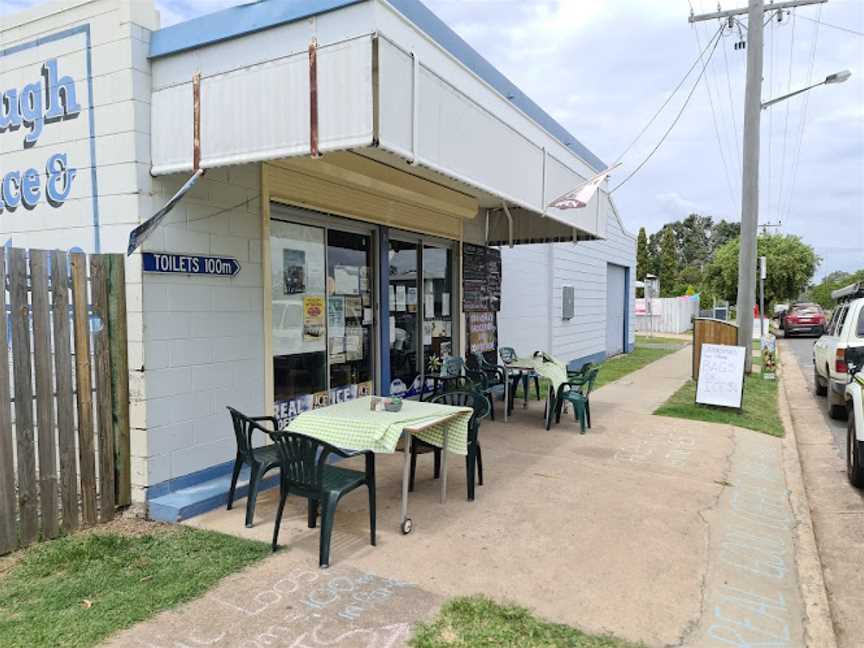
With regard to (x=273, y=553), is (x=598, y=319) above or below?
above

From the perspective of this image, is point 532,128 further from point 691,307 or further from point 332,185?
point 691,307

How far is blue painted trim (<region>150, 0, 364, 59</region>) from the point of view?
383cm

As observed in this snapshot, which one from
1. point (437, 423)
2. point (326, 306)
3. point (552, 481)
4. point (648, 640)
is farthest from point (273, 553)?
point (326, 306)

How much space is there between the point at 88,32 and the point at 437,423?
4.04m

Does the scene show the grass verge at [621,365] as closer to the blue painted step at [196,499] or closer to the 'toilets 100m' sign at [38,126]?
the blue painted step at [196,499]

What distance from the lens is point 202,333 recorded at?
4.78 meters

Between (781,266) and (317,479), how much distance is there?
40.3 m

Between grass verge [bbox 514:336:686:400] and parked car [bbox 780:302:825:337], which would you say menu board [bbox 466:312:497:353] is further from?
parked car [bbox 780:302:825:337]

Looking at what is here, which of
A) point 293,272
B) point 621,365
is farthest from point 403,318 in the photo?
point 621,365

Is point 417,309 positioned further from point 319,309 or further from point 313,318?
point 313,318

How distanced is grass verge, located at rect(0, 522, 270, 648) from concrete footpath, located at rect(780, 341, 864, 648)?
3513 millimetres

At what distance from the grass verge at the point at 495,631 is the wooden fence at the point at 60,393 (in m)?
2.73

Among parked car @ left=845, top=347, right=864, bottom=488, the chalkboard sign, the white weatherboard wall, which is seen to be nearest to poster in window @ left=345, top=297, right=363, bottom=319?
the white weatherboard wall

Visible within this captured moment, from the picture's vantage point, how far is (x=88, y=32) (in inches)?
178
